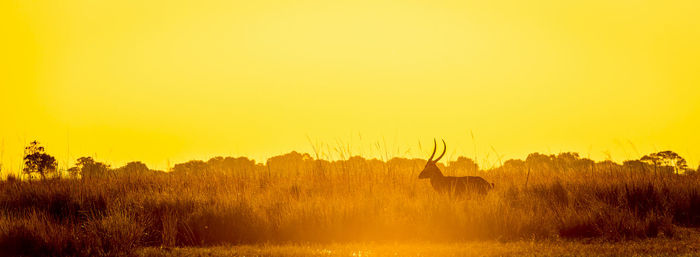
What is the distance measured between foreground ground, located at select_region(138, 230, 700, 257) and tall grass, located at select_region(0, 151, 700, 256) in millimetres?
485

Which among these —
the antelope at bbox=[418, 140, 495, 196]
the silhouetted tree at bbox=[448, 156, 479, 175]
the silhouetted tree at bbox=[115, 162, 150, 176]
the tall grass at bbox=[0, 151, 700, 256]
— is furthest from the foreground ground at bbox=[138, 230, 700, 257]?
the silhouetted tree at bbox=[115, 162, 150, 176]

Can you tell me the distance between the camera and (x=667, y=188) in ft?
38.2

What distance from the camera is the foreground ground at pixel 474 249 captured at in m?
7.57

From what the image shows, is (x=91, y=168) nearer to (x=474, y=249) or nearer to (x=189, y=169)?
(x=189, y=169)

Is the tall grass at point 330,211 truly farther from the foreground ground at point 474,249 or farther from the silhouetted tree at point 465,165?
the silhouetted tree at point 465,165


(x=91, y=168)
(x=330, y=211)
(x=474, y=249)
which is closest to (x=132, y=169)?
(x=91, y=168)

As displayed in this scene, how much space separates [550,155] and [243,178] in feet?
26.1

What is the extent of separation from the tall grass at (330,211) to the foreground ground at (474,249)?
0.49 meters

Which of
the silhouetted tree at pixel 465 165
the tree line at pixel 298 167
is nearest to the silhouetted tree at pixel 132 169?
the tree line at pixel 298 167

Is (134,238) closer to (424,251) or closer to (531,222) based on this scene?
(424,251)

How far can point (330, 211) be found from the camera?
9484 millimetres

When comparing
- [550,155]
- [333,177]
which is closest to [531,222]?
[333,177]

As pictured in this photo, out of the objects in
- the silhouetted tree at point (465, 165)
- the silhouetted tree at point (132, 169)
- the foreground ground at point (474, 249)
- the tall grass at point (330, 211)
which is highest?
the silhouetted tree at point (132, 169)

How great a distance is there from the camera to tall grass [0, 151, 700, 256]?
8680 millimetres
